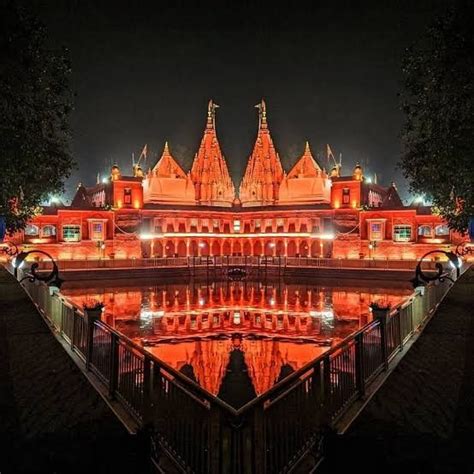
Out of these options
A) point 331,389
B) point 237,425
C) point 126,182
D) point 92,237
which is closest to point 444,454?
point 331,389

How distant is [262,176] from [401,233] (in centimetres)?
2022

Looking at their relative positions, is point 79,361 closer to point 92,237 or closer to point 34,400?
point 34,400

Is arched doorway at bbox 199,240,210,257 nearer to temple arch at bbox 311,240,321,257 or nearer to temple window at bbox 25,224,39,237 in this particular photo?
temple arch at bbox 311,240,321,257

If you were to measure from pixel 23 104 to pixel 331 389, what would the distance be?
34.7 ft

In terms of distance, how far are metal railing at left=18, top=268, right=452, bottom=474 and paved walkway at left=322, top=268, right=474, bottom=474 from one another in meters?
0.39

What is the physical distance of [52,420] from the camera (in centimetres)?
686

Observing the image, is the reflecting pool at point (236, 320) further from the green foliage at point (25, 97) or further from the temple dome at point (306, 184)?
the temple dome at point (306, 184)

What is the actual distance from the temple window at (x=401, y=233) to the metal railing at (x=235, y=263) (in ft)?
45.2

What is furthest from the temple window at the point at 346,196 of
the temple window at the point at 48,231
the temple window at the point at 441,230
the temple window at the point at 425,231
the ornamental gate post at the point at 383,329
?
the ornamental gate post at the point at 383,329

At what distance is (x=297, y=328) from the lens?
1927 centimetres

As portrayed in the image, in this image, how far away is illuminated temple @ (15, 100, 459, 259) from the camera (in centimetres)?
4962

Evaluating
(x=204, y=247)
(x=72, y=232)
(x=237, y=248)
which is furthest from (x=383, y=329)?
(x=237, y=248)

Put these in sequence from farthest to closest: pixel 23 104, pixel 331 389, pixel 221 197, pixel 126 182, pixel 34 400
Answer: pixel 221 197
pixel 126 182
pixel 23 104
pixel 34 400
pixel 331 389

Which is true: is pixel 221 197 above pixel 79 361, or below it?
above
